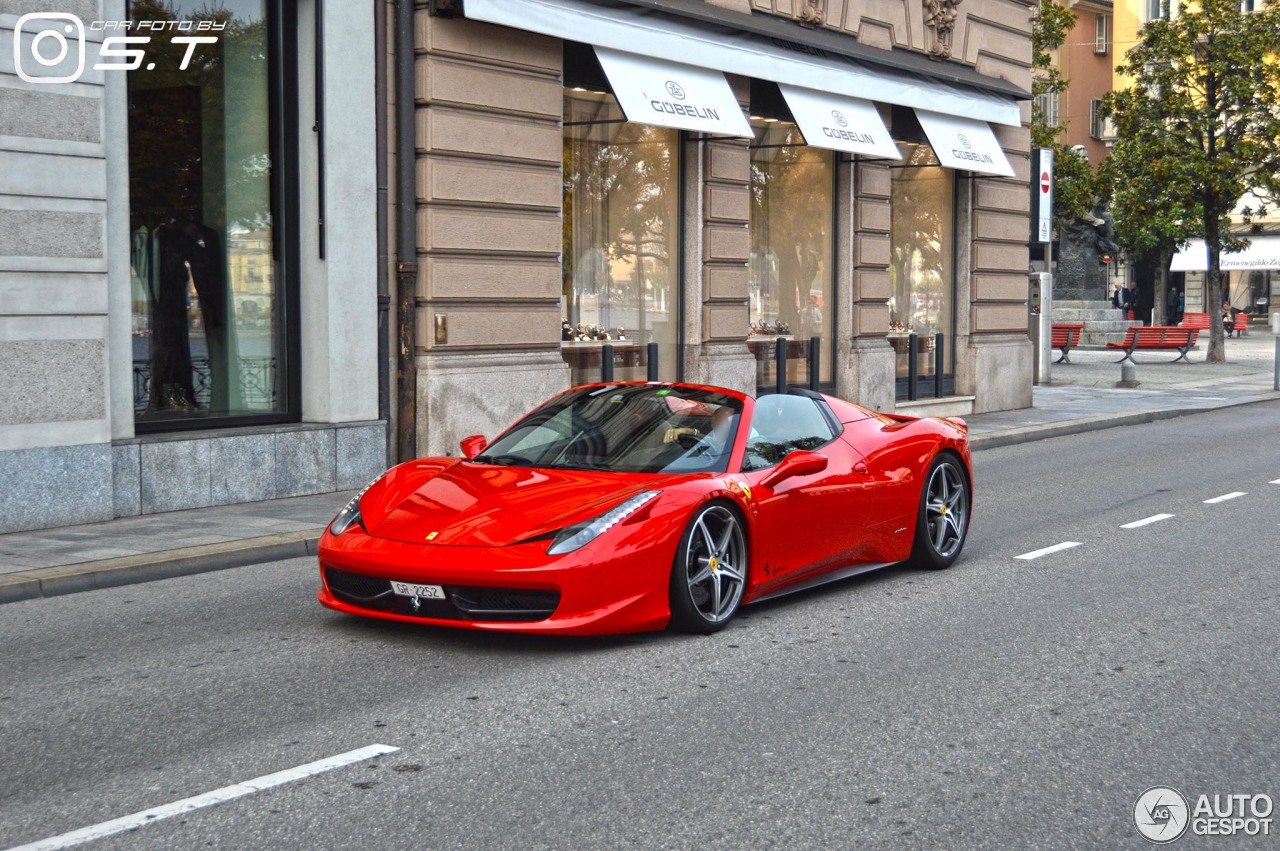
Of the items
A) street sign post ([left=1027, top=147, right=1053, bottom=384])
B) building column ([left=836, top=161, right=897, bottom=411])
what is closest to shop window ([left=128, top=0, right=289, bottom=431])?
building column ([left=836, top=161, right=897, bottom=411])

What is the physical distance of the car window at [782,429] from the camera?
7.99 m

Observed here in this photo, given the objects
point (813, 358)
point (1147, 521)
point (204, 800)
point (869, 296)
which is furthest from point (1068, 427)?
point (204, 800)

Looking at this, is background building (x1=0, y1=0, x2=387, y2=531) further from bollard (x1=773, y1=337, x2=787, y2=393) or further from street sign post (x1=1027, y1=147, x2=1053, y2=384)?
street sign post (x1=1027, y1=147, x2=1053, y2=384)

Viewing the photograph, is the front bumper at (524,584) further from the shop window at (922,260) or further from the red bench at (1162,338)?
the red bench at (1162,338)

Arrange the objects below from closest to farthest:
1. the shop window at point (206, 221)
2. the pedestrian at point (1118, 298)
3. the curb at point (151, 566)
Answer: the curb at point (151, 566) → the shop window at point (206, 221) → the pedestrian at point (1118, 298)

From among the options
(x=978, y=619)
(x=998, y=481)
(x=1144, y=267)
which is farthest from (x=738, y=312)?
(x=1144, y=267)

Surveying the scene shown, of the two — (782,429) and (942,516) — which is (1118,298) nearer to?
(942,516)

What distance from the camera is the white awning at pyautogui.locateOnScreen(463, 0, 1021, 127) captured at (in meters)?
14.8

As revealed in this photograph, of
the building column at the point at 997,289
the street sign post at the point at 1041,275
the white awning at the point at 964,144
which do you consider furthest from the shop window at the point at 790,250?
the street sign post at the point at 1041,275

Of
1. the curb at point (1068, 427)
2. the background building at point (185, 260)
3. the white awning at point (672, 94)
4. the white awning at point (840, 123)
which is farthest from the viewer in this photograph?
the curb at point (1068, 427)

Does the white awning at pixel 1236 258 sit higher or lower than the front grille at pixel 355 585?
→ higher

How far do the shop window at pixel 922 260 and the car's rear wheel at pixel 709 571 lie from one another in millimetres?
14859

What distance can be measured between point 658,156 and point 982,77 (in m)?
7.51

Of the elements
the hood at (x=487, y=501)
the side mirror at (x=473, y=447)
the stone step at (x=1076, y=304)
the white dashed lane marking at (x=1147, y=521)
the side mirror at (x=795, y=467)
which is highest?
the stone step at (x=1076, y=304)
